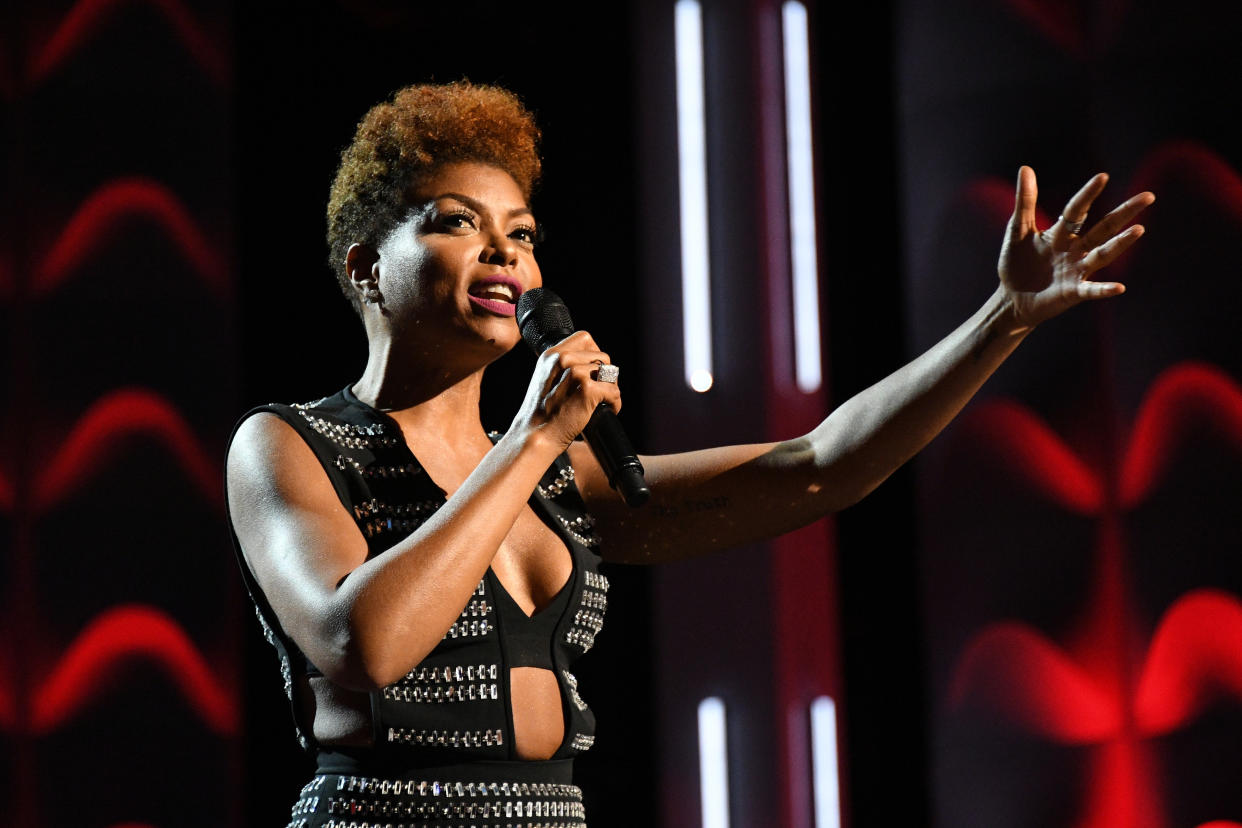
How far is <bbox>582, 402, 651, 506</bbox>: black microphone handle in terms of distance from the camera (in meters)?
1.44

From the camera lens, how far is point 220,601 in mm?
2824

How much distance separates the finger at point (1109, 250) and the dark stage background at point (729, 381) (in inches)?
42.6

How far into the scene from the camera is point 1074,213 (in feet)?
5.59

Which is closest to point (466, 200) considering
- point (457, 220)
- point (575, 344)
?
point (457, 220)

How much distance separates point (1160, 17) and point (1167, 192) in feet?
1.20

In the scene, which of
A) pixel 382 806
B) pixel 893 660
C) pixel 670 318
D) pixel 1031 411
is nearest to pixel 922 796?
pixel 893 660

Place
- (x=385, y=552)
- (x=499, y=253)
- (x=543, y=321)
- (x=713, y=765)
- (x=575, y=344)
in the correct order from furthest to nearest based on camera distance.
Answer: (x=713, y=765)
(x=499, y=253)
(x=543, y=321)
(x=575, y=344)
(x=385, y=552)

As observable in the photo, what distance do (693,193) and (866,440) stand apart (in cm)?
131

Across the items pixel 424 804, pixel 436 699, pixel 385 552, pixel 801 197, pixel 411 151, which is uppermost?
pixel 801 197

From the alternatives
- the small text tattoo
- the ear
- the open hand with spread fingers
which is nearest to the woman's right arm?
the ear

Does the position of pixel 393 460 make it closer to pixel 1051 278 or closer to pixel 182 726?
pixel 1051 278

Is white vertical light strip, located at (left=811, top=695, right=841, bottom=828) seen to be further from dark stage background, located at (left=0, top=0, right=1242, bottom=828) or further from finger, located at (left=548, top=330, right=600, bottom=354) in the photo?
finger, located at (left=548, top=330, right=600, bottom=354)

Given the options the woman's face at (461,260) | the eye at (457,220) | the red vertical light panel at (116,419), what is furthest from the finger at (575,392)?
the red vertical light panel at (116,419)

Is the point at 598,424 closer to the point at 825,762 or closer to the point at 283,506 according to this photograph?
the point at 283,506
